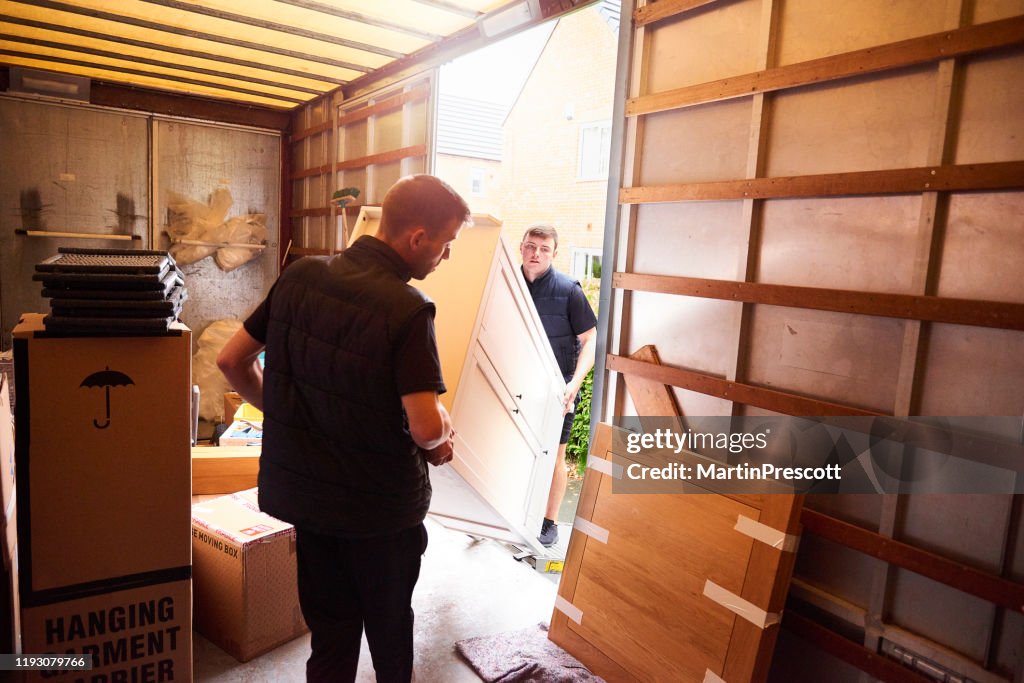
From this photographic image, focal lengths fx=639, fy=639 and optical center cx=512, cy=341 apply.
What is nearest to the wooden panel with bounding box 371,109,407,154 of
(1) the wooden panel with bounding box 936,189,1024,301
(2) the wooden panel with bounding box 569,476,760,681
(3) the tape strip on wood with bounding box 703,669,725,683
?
(2) the wooden panel with bounding box 569,476,760,681

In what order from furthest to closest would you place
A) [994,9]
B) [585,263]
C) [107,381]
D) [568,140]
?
[568,140] → [585,263] → [107,381] → [994,9]

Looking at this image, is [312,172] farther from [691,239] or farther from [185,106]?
[691,239]

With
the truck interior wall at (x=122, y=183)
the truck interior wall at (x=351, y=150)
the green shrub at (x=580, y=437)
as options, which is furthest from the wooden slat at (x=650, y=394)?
the truck interior wall at (x=122, y=183)

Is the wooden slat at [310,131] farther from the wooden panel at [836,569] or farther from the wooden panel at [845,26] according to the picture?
the wooden panel at [836,569]

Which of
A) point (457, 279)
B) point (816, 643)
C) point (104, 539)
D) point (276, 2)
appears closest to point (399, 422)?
point (457, 279)

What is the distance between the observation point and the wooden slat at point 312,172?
6.16 metres

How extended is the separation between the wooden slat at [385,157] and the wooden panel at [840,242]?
9.80ft

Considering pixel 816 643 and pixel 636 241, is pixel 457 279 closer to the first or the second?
pixel 636 241

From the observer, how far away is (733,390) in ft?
8.25

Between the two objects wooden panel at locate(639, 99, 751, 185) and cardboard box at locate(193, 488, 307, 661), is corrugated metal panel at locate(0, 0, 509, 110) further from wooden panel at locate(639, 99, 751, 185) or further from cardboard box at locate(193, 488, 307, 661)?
cardboard box at locate(193, 488, 307, 661)

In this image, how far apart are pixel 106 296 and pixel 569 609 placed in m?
2.16

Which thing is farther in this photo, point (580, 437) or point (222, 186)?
point (222, 186)

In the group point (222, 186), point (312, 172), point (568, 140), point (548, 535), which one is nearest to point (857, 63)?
point (548, 535)

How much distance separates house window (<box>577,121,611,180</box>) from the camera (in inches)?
487
